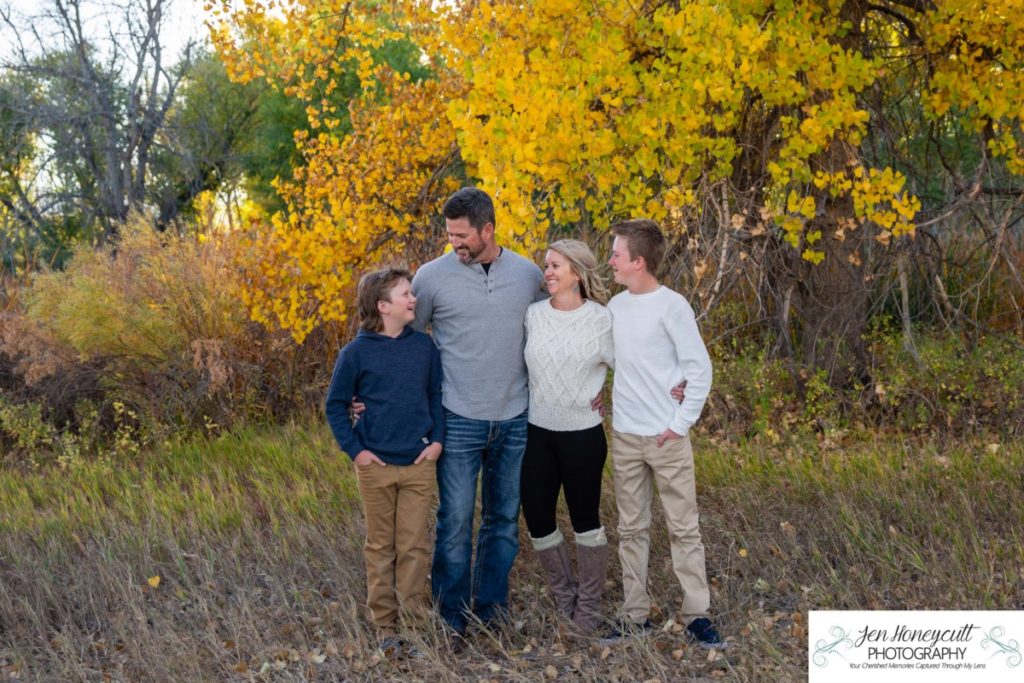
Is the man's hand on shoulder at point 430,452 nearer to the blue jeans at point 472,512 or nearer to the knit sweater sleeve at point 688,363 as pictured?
the blue jeans at point 472,512

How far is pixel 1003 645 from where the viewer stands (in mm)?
3416

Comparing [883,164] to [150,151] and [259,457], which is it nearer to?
[259,457]

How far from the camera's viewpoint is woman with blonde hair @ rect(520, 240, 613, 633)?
3578 mm

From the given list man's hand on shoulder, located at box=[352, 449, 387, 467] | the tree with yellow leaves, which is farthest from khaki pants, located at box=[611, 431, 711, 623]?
the tree with yellow leaves

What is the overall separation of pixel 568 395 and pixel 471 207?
728 mm

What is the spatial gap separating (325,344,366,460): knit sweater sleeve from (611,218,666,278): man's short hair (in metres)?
1.02

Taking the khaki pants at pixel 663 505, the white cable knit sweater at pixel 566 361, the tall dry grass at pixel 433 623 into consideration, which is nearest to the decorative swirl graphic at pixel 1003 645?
the tall dry grass at pixel 433 623

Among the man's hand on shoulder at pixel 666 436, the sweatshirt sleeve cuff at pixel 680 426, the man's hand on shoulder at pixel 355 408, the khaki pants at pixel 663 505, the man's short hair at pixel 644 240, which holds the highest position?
the man's short hair at pixel 644 240

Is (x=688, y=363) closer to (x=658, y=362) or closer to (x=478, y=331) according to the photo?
(x=658, y=362)

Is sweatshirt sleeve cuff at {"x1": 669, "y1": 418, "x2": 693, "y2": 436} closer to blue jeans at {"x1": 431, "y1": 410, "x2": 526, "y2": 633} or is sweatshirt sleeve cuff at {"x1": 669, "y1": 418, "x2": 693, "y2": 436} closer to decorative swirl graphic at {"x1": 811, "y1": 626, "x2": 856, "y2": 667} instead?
blue jeans at {"x1": 431, "y1": 410, "x2": 526, "y2": 633}

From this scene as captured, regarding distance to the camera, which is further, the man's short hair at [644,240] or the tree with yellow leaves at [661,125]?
the tree with yellow leaves at [661,125]

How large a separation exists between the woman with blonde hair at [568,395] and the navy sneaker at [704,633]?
39 cm

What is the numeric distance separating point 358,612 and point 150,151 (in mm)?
15732

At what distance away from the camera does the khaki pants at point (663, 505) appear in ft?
11.7
